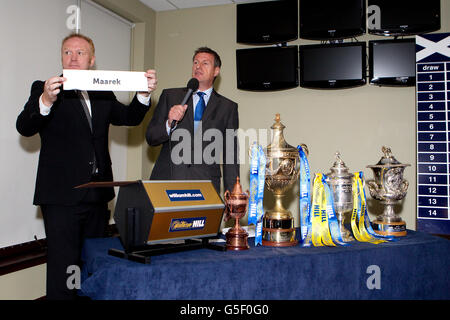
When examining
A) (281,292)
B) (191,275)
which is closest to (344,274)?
(281,292)

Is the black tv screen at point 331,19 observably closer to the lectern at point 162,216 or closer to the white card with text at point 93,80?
the white card with text at point 93,80

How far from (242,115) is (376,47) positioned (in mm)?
1305

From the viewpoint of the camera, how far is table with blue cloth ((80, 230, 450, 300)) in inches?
44.6

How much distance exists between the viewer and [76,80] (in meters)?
1.49

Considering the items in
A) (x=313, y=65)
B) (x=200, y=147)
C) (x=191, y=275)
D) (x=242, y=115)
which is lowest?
(x=191, y=275)

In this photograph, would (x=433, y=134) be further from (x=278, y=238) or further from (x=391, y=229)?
(x=278, y=238)

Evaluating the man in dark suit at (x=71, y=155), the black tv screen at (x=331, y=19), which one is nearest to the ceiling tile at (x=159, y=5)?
the black tv screen at (x=331, y=19)

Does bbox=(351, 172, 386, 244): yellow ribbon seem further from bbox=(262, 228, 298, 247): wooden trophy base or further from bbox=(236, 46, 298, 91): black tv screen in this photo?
bbox=(236, 46, 298, 91): black tv screen

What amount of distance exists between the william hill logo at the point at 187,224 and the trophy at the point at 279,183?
28 centimetres

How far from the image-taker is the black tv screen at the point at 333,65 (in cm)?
329

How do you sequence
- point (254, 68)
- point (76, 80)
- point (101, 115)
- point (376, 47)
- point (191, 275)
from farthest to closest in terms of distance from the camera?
point (254, 68) < point (376, 47) < point (101, 115) < point (76, 80) < point (191, 275)

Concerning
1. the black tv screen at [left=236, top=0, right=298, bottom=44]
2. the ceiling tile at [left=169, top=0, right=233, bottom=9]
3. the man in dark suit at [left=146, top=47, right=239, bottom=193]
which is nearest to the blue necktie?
the man in dark suit at [left=146, top=47, right=239, bottom=193]

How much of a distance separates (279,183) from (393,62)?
2278mm
